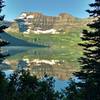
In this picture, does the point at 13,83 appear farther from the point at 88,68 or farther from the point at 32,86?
the point at 88,68

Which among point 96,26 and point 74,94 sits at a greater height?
point 96,26

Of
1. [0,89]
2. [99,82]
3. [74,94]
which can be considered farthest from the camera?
[99,82]

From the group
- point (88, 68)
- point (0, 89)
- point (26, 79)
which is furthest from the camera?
point (88, 68)

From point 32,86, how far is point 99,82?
7033 mm

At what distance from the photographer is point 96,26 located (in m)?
41.7

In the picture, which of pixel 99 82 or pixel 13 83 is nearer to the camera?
pixel 13 83

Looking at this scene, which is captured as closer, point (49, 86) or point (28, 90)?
point (28, 90)

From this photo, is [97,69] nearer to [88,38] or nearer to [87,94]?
[88,38]

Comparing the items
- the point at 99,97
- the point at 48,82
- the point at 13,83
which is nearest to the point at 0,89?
the point at 13,83

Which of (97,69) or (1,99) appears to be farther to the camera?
(97,69)

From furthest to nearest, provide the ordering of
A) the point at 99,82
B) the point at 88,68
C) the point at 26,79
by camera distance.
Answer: the point at 88,68
the point at 99,82
the point at 26,79

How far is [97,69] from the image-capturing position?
136 feet

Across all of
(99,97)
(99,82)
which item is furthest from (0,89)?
(99,82)

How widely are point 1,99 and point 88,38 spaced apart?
56.5 ft
